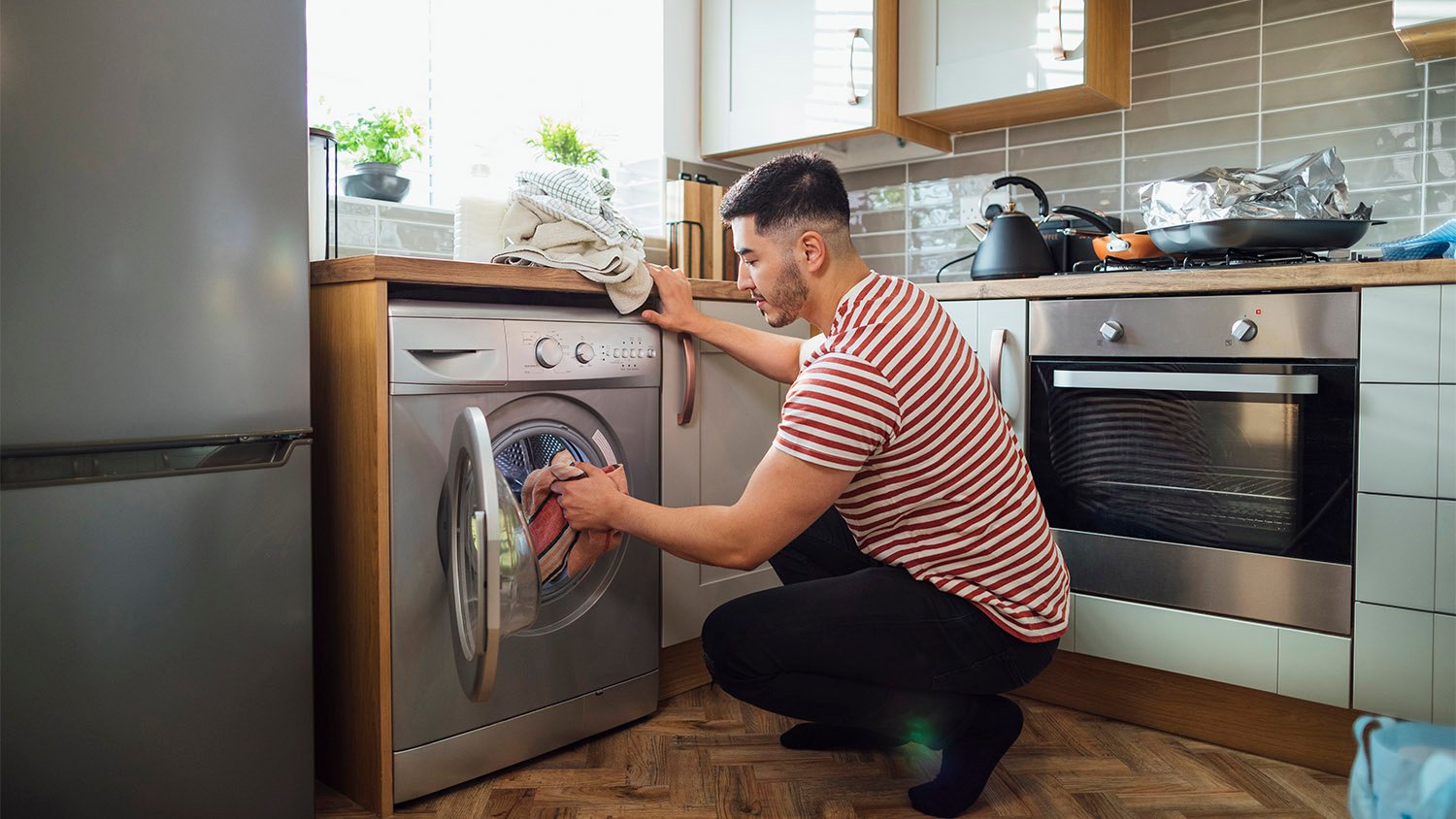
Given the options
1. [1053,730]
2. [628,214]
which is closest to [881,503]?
[1053,730]

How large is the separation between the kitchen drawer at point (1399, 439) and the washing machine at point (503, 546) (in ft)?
4.35

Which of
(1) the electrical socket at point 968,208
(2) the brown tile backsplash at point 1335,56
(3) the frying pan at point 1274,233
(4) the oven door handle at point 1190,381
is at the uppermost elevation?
(2) the brown tile backsplash at point 1335,56

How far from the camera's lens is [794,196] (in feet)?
5.48

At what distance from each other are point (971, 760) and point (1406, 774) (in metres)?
1.12

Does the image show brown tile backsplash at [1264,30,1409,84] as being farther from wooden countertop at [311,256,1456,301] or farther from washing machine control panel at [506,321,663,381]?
washing machine control panel at [506,321,663,381]

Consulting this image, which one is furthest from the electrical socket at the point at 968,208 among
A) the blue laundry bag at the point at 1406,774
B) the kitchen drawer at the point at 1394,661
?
the blue laundry bag at the point at 1406,774

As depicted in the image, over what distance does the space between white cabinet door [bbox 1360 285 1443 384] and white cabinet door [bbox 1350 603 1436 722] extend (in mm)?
419

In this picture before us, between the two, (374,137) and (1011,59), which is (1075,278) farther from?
(374,137)

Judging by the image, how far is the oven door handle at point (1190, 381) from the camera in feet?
6.05

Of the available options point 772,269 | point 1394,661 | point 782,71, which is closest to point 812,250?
point 772,269

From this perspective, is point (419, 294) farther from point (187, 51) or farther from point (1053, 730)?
point (1053, 730)

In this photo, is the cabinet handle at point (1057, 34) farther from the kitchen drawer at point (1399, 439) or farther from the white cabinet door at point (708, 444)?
the kitchen drawer at point (1399, 439)

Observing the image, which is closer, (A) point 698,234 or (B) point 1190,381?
(B) point 1190,381

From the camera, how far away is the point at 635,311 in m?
2.02
